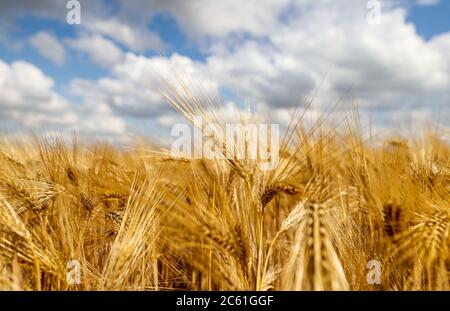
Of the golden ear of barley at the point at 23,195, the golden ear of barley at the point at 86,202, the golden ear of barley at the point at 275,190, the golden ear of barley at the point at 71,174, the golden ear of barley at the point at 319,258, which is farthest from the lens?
the golden ear of barley at the point at 71,174

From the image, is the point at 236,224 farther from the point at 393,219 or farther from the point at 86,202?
the point at 86,202

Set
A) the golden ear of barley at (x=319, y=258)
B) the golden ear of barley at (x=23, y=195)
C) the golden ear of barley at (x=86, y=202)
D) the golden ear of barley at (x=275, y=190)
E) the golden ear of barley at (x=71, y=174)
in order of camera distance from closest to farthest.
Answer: the golden ear of barley at (x=319, y=258) < the golden ear of barley at (x=275, y=190) < the golden ear of barley at (x=23, y=195) < the golden ear of barley at (x=86, y=202) < the golden ear of barley at (x=71, y=174)

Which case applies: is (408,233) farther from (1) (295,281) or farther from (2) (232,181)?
(2) (232,181)

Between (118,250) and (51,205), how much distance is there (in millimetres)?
844

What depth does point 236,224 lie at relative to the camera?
1.46 m

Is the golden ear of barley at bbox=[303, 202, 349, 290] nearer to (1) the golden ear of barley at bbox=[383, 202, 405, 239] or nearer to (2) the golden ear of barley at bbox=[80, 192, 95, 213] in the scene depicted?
(1) the golden ear of barley at bbox=[383, 202, 405, 239]

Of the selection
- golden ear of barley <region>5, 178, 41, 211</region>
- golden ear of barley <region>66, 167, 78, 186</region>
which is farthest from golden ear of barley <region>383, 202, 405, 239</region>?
golden ear of barley <region>66, 167, 78, 186</region>

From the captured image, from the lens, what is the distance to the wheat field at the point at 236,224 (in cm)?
141

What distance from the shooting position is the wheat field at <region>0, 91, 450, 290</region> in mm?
1408

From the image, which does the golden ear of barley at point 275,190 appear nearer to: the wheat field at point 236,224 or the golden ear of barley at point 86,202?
the wheat field at point 236,224

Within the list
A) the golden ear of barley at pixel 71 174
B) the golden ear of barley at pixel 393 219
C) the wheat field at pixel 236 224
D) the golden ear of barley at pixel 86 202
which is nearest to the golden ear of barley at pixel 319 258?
the wheat field at pixel 236 224

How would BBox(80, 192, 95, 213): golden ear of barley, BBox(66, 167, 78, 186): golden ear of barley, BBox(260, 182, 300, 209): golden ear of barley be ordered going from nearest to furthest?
1. BBox(260, 182, 300, 209): golden ear of barley
2. BBox(80, 192, 95, 213): golden ear of barley
3. BBox(66, 167, 78, 186): golden ear of barley

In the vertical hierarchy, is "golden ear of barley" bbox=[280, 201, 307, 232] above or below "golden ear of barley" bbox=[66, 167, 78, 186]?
below

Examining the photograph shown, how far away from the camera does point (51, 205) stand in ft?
7.09
